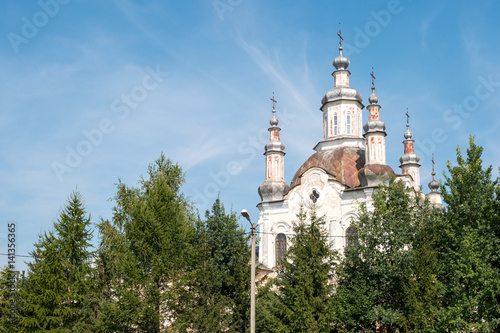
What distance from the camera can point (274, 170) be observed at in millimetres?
39219

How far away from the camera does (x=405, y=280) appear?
69.1 ft

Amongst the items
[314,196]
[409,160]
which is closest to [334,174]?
[314,196]

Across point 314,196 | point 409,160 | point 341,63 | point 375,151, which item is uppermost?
point 341,63

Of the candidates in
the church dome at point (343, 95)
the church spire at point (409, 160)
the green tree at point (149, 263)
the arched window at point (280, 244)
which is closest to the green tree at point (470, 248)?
the green tree at point (149, 263)

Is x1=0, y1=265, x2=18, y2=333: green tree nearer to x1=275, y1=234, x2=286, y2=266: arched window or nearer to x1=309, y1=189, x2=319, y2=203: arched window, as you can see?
x1=275, y1=234, x2=286, y2=266: arched window

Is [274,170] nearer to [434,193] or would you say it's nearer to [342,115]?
[342,115]

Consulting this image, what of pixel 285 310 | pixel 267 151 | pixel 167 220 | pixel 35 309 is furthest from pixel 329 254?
pixel 267 151

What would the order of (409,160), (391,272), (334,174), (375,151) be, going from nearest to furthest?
(391,272), (375,151), (334,174), (409,160)

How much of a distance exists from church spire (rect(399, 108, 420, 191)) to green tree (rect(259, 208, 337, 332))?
27670 millimetres

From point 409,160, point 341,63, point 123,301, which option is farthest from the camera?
point 409,160

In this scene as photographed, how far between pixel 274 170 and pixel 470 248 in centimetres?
2062

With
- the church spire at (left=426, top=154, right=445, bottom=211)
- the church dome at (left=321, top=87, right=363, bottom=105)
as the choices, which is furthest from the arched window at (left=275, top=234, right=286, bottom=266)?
the church spire at (left=426, top=154, right=445, bottom=211)

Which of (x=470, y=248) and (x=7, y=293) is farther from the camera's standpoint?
(x=7, y=293)

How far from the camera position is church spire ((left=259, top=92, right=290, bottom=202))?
3828 cm
